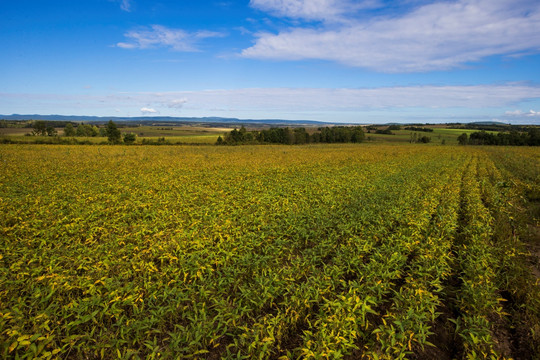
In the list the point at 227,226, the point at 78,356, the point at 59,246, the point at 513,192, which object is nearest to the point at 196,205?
the point at 227,226

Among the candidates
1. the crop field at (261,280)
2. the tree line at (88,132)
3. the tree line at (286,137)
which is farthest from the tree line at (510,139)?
the tree line at (88,132)

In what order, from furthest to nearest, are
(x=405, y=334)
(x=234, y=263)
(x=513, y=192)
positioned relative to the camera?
(x=513, y=192), (x=234, y=263), (x=405, y=334)

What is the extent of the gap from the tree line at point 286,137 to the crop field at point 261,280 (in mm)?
68097

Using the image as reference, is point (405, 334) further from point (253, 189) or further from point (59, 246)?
point (253, 189)

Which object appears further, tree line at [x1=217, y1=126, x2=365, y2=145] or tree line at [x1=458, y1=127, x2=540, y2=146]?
tree line at [x1=217, y1=126, x2=365, y2=145]

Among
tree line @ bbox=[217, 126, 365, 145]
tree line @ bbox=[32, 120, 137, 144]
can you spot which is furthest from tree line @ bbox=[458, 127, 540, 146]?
tree line @ bbox=[32, 120, 137, 144]

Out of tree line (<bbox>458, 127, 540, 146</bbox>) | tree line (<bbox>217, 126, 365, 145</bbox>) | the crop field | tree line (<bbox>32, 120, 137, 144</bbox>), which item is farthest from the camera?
tree line (<bbox>217, 126, 365, 145</bbox>)

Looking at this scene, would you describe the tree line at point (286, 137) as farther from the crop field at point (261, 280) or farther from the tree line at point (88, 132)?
the crop field at point (261, 280)

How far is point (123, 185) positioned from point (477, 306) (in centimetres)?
1566

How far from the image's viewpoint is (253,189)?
46.0 feet

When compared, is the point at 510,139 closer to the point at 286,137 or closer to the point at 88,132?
the point at 286,137

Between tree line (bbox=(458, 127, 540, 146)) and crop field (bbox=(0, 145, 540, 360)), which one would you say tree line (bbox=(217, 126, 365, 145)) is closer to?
tree line (bbox=(458, 127, 540, 146))

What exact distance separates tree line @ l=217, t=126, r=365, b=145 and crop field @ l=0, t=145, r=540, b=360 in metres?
68.1

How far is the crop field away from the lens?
12.8ft
